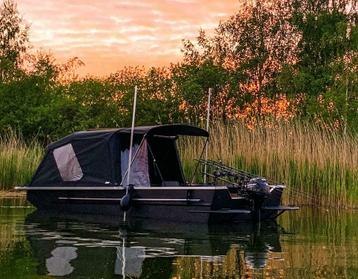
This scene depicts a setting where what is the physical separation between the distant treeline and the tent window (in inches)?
755

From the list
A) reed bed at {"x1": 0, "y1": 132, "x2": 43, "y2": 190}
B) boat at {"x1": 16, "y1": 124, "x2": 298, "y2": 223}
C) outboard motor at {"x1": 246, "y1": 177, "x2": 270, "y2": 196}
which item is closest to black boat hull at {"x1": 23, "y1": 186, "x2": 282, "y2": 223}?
boat at {"x1": 16, "y1": 124, "x2": 298, "y2": 223}

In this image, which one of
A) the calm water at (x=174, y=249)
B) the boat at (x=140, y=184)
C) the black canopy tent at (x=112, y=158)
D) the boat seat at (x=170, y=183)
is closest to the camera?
the calm water at (x=174, y=249)

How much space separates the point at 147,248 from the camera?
11.9m

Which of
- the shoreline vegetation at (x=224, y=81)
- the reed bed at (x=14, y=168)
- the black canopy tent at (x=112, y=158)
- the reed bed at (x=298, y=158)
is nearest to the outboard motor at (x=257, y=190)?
the black canopy tent at (x=112, y=158)

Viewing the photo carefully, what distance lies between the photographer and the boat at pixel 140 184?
597 inches

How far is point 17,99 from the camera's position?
39156 millimetres

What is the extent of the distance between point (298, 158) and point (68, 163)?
592cm

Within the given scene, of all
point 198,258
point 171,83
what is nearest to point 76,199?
point 198,258

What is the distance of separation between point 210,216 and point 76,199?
12.5 feet

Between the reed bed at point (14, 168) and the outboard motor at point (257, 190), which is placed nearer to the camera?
the outboard motor at point (257, 190)

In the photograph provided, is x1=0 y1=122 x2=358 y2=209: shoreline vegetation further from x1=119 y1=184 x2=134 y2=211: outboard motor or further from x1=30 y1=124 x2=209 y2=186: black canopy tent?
x1=119 y1=184 x2=134 y2=211: outboard motor

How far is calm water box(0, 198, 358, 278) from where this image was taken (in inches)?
381

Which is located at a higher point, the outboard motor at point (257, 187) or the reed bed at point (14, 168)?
the reed bed at point (14, 168)

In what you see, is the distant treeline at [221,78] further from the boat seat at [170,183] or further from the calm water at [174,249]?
the calm water at [174,249]
